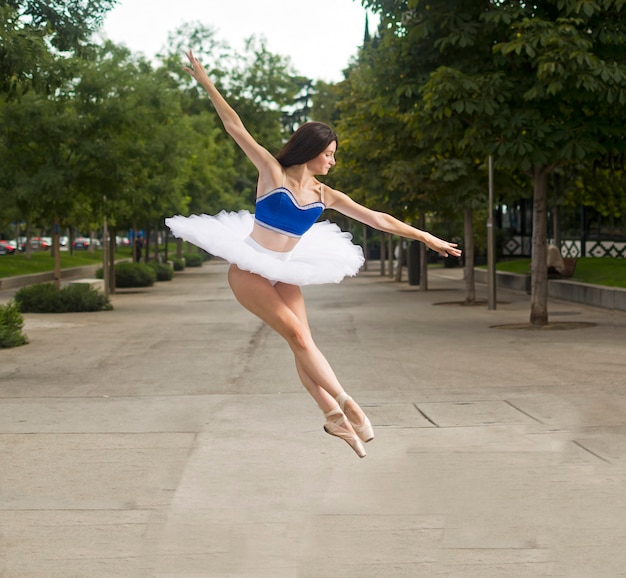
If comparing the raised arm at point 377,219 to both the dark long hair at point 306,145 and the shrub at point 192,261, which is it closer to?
the dark long hair at point 306,145

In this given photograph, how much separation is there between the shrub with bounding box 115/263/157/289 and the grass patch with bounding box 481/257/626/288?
13.2m

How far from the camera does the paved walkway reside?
582 cm

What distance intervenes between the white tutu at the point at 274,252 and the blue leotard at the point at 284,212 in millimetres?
125

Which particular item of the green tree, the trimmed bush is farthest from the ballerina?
the trimmed bush

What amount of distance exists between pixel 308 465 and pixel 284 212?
285cm

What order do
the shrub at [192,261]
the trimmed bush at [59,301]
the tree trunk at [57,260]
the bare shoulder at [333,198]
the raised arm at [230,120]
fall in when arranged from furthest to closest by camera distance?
1. the shrub at [192,261]
2. the tree trunk at [57,260]
3. the trimmed bush at [59,301]
4. the bare shoulder at [333,198]
5. the raised arm at [230,120]

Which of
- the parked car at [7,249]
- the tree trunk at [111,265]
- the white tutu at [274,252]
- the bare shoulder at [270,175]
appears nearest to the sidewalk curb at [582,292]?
the tree trunk at [111,265]

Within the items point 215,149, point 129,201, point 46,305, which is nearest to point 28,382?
point 46,305

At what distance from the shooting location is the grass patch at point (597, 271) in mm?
30797

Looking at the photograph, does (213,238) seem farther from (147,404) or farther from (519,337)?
(519,337)

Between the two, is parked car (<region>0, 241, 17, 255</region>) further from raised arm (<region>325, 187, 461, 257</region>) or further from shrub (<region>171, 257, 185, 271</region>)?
raised arm (<region>325, 187, 461, 257</region>)

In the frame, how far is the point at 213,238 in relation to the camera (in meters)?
6.25

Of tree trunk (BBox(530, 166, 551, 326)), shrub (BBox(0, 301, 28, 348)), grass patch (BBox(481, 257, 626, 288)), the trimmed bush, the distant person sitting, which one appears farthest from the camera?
the distant person sitting

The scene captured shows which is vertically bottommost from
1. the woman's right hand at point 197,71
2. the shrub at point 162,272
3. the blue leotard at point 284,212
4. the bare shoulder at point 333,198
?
the shrub at point 162,272
